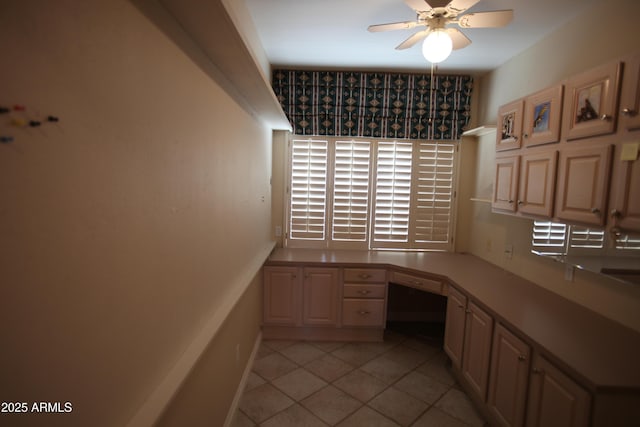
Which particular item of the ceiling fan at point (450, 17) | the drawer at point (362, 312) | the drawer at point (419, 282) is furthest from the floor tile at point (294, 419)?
the ceiling fan at point (450, 17)

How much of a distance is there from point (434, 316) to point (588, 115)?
2.71m

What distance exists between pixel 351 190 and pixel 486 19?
6.47ft

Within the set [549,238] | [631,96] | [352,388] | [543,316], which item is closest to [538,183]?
[549,238]

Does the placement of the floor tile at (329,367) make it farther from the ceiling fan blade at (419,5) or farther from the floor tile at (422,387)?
the ceiling fan blade at (419,5)

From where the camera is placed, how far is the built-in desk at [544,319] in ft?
4.25

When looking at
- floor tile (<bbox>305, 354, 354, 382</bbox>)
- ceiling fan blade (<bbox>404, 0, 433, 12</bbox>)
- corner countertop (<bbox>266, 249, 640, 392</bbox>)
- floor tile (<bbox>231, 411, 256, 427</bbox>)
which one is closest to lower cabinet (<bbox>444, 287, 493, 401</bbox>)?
corner countertop (<bbox>266, 249, 640, 392</bbox>)

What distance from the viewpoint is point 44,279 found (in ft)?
1.88

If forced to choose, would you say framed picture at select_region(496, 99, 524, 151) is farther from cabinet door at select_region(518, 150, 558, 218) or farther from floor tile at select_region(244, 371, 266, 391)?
floor tile at select_region(244, 371, 266, 391)

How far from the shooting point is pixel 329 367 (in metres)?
2.69

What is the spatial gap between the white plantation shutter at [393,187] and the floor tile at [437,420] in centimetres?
177

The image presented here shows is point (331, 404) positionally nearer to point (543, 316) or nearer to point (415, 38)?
point (543, 316)

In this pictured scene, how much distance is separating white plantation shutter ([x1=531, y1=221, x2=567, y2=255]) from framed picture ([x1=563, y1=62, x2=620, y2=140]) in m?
0.63

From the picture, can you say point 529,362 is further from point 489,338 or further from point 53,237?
point 53,237

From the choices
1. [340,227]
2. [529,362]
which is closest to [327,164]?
[340,227]
